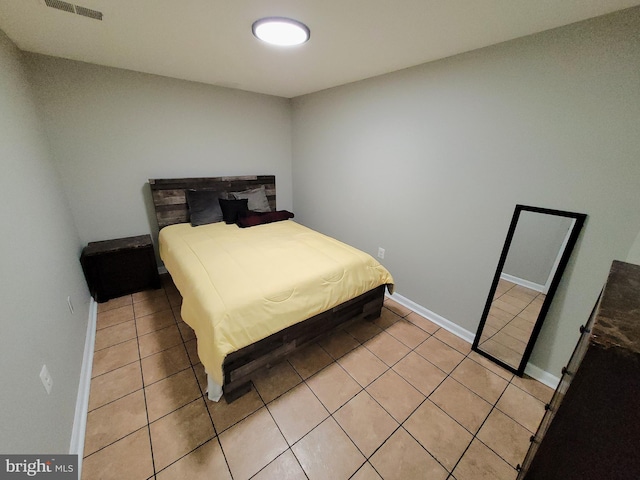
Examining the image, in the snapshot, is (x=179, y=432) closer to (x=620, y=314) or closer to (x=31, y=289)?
(x=31, y=289)

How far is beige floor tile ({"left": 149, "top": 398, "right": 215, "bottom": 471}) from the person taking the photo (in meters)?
1.29

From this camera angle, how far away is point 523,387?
174 centimetres

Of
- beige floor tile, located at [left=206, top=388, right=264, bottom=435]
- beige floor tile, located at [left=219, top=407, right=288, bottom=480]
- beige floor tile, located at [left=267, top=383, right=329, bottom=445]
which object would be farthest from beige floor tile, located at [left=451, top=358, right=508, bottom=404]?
beige floor tile, located at [left=206, top=388, right=264, bottom=435]

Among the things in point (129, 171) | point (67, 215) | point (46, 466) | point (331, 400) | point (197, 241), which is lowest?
point (331, 400)

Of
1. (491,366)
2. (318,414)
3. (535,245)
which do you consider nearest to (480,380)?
(491,366)

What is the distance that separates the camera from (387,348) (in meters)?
2.05

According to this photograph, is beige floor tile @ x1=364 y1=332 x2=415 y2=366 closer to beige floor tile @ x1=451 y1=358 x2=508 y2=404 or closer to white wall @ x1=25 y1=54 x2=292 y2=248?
Answer: beige floor tile @ x1=451 y1=358 x2=508 y2=404

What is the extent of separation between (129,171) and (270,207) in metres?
1.66

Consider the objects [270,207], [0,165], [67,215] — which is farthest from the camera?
[270,207]

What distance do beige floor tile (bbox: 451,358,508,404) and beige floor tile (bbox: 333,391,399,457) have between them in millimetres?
677

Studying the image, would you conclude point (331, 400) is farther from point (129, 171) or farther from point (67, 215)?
point (129, 171)

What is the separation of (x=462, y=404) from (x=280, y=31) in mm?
2662

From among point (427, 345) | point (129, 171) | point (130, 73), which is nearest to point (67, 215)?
point (129, 171)

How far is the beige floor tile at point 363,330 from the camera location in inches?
84.9
